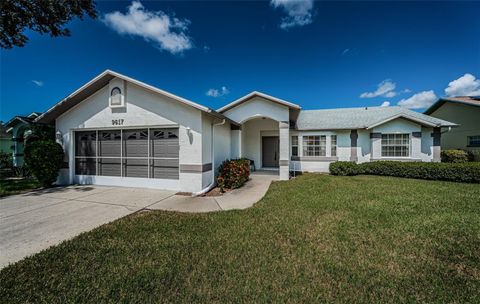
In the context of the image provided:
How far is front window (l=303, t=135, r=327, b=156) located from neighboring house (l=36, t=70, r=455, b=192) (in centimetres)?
43

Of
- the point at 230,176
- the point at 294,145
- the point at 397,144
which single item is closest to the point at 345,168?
the point at 294,145

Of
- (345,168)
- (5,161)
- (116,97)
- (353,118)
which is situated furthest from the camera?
(5,161)

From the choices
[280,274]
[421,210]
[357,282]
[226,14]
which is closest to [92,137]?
[226,14]

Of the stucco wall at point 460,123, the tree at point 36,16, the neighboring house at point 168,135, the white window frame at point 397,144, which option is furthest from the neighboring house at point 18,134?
the stucco wall at point 460,123

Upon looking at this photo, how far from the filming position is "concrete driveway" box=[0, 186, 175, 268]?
3.88 meters

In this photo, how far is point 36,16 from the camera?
965 centimetres

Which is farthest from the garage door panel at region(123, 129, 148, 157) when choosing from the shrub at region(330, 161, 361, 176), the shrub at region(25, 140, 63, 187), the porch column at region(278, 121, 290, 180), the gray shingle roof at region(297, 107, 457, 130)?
the shrub at region(330, 161, 361, 176)

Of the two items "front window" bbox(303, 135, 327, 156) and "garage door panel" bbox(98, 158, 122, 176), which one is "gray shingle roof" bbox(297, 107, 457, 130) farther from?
"garage door panel" bbox(98, 158, 122, 176)

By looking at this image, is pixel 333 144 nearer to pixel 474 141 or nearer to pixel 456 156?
pixel 456 156

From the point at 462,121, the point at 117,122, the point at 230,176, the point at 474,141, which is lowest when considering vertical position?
the point at 230,176

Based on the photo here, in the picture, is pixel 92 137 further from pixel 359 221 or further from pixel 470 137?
pixel 470 137

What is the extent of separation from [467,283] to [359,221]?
215 cm

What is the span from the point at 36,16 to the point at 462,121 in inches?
1157

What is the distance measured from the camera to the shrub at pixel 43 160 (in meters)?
8.52
